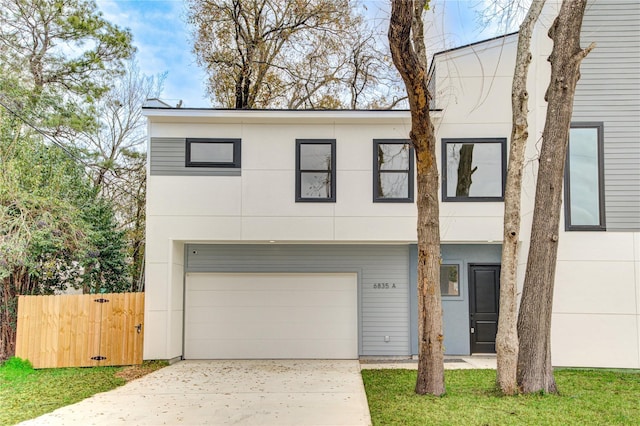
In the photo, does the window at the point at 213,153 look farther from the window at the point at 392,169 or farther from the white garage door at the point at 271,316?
the window at the point at 392,169

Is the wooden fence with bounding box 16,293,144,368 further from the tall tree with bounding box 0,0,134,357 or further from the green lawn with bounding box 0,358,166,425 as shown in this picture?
the tall tree with bounding box 0,0,134,357

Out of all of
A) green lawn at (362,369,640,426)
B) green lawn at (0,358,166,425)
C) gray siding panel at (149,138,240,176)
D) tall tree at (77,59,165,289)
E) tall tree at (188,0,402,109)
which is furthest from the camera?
tall tree at (188,0,402,109)

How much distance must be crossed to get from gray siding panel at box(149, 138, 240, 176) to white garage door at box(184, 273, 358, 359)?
7.30ft

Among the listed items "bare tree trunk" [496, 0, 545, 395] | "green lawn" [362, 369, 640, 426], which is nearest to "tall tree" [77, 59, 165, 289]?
"green lawn" [362, 369, 640, 426]

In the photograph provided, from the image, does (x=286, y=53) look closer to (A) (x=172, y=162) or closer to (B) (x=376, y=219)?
(A) (x=172, y=162)

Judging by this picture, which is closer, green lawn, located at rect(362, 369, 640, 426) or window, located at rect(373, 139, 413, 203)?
green lawn, located at rect(362, 369, 640, 426)

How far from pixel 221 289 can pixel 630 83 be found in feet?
29.0

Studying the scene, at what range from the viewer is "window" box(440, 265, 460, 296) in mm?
9852

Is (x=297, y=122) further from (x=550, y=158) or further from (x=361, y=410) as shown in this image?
(x=361, y=410)

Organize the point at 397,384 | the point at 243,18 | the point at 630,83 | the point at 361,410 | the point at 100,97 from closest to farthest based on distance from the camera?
the point at 361,410 < the point at 397,384 < the point at 630,83 < the point at 100,97 < the point at 243,18

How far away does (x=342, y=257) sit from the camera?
32.8 feet

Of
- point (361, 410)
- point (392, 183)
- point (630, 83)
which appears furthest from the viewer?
point (392, 183)

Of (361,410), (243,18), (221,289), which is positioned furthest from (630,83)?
(243,18)

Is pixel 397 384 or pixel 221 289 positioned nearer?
pixel 397 384
